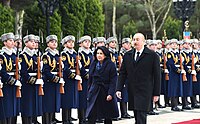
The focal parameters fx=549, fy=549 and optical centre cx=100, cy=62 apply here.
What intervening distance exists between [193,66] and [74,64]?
397cm

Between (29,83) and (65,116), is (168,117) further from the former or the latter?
(29,83)

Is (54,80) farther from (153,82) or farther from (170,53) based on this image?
(170,53)

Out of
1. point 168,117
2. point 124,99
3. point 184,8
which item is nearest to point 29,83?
point 124,99

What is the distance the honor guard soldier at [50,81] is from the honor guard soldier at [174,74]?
150 inches

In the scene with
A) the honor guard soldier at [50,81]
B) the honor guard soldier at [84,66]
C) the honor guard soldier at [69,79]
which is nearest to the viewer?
the honor guard soldier at [50,81]

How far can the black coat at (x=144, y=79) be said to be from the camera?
8766 millimetres

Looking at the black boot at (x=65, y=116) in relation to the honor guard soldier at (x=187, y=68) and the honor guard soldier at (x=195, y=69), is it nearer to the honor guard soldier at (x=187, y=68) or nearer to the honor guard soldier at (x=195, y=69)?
the honor guard soldier at (x=187, y=68)

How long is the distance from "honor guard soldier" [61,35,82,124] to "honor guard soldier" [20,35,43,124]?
1.02 meters

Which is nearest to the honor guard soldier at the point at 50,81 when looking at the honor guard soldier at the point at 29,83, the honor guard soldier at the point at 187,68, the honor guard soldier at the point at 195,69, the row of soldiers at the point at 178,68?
the honor guard soldier at the point at 29,83

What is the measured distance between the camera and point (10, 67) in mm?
9859

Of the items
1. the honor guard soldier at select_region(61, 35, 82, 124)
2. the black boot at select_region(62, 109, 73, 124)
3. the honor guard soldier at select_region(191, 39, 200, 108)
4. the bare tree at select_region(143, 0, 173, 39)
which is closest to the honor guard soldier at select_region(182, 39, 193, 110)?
the honor guard soldier at select_region(191, 39, 200, 108)

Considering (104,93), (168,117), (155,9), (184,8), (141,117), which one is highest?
(155,9)

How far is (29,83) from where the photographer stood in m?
10.3

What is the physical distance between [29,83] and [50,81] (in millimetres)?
710
